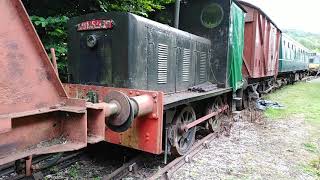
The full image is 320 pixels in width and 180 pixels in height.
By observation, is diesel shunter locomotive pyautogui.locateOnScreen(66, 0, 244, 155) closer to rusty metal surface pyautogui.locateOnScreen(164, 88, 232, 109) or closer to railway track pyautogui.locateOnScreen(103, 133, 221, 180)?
rusty metal surface pyautogui.locateOnScreen(164, 88, 232, 109)

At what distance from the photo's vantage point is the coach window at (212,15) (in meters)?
6.52

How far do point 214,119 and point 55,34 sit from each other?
12.6 ft

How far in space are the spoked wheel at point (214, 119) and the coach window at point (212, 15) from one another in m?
1.68

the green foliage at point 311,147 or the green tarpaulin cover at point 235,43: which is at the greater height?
the green tarpaulin cover at point 235,43

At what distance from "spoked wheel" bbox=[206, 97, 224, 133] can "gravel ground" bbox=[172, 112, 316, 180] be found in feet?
1.09

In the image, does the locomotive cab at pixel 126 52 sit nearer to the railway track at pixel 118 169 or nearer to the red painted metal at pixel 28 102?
the railway track at pixel 118 169

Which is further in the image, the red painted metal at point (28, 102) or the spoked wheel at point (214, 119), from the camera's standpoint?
the spoked wheel at point (214, 119)

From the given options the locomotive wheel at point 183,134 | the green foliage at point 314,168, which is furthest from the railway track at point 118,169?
the green foliage at point 314,168

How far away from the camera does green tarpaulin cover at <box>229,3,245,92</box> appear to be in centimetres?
672

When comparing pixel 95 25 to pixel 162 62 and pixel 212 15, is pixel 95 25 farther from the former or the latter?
pixel 212 15

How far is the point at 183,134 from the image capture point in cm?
529

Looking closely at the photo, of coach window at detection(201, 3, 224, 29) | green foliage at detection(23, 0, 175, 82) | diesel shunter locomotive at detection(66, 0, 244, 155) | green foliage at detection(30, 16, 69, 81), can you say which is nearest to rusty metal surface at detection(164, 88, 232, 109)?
diesel shunter locomotive at detection(66, 0, 244, 155)

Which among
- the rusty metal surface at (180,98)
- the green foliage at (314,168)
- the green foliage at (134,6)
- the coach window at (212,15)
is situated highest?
the green foliage at (134,6)

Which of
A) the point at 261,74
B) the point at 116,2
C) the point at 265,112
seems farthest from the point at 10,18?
the point at 261,74
